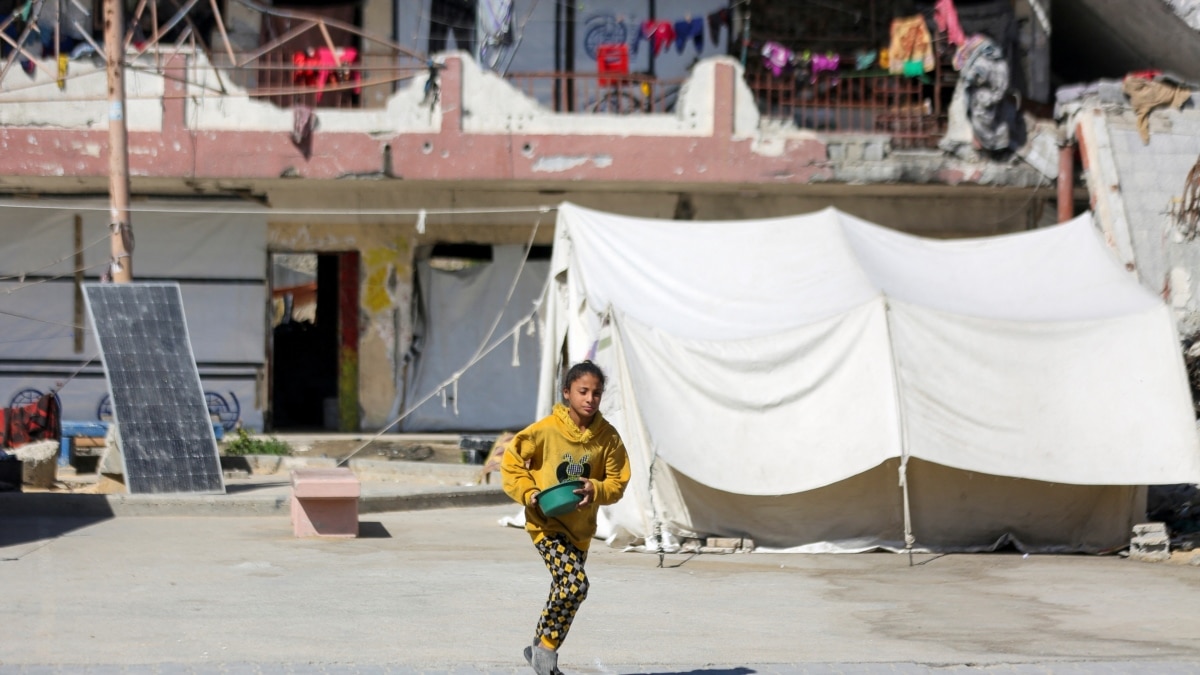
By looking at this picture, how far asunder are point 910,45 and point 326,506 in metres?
9.85

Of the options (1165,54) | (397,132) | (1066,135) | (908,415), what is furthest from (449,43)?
(908,415)

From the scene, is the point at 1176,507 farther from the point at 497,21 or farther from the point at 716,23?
the point at 497,21

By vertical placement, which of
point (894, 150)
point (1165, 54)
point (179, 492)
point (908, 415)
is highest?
point (1165, 54)

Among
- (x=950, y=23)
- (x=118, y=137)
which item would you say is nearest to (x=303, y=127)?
(x=118, y=137)

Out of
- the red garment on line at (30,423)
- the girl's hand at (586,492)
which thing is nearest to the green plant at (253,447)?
the red garment on line at (30,423)

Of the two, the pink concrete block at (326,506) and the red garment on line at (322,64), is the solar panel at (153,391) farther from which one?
the red garment on line at (322,64)

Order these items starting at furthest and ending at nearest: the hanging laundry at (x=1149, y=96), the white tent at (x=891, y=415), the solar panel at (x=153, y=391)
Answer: the hanging laundry at (x=1149, y=96) < the solar panel at (x=153, y=391) < the white tent at (x=891, y=415)

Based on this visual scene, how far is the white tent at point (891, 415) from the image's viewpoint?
9805 millimetres

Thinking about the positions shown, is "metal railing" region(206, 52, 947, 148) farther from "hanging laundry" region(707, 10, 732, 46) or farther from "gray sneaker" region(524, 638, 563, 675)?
"gray sneaker" region(524, 638, 563, 675)

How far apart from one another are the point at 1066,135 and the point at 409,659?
11.5m

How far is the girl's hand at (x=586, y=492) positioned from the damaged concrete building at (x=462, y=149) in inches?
397

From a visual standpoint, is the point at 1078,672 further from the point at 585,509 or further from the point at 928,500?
the point at 928,500

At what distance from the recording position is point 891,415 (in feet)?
31.9

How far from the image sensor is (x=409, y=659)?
604cm
